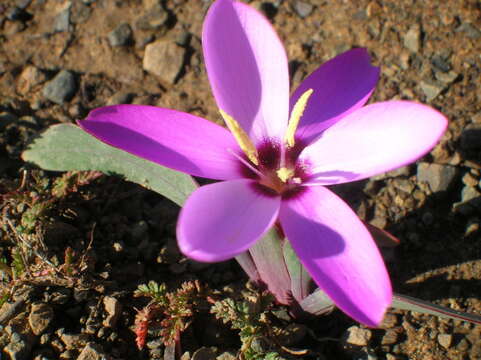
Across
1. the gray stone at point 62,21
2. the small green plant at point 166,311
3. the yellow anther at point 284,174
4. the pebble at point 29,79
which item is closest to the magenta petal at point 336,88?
the yellow anther at point 284,174

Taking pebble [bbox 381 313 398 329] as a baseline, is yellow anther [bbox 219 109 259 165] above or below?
above

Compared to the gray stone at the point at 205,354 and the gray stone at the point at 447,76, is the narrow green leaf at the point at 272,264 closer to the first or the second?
the gray stone at the point at 205,354

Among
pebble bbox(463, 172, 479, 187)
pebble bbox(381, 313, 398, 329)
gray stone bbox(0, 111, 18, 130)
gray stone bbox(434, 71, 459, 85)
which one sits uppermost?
gray stone bbox(434, 71, 459, 85)

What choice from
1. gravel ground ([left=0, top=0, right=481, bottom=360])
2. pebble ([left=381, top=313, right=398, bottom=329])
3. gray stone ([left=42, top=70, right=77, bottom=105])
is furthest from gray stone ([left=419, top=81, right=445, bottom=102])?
gray stone ([left=42, top=70, right=77, bottom=105])

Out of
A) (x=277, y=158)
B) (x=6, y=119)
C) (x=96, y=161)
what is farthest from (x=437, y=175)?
(x=6, y=119)

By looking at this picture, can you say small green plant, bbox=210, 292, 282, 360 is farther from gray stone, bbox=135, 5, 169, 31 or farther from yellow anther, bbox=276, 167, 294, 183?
gray stone, bbox=135, 5, 169, 31

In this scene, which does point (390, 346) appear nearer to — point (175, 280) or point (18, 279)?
point (175, 280)
